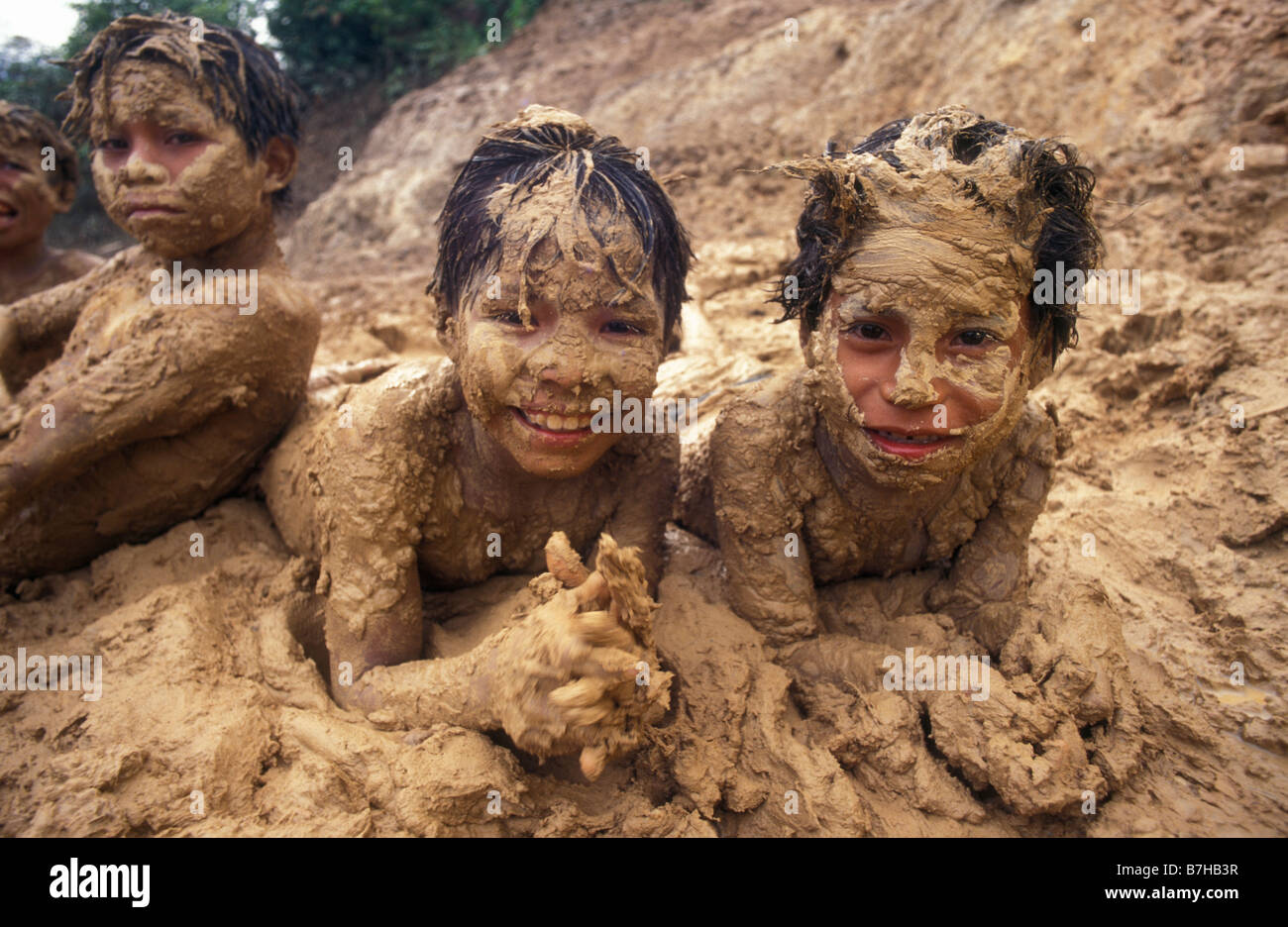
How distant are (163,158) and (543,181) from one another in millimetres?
1485

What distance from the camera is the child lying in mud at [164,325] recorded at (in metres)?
2.82

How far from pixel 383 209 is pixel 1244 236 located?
6.78 metres

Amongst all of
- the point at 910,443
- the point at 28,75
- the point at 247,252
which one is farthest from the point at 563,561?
the point at 28,75

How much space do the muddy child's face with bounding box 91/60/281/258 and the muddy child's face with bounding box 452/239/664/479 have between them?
130cm

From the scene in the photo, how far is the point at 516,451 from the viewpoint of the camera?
226cm

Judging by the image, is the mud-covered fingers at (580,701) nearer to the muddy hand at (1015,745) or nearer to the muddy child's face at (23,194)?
the muddy hand at (1015,745)

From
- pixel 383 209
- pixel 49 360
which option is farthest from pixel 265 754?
pixel 383 209

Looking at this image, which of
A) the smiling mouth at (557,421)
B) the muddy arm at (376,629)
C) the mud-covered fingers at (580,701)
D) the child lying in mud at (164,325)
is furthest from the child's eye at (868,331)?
the child lying in mud at (164,325)

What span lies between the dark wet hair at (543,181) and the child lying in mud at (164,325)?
928mm

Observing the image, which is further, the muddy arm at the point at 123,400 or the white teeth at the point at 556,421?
the muddy arm at the point at 123,400

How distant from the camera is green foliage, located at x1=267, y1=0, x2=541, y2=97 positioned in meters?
10.1

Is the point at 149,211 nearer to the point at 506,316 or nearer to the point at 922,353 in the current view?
the point at 506,316

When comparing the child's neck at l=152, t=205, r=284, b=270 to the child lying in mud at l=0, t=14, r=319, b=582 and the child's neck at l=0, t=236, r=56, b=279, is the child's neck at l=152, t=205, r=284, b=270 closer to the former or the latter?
the child lying in mud at l=0, t=14, r=319, b=582
